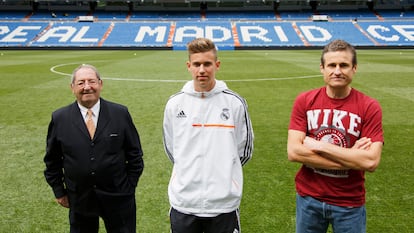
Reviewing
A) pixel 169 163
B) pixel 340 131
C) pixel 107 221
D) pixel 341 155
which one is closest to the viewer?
pixel 341 155

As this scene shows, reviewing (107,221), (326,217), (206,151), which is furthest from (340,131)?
(107,221)

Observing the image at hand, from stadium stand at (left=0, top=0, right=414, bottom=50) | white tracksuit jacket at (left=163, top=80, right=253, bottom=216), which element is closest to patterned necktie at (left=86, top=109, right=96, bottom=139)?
Answer: white tracksuit jacket at (left=163, top=80, right=253, bottom=216)

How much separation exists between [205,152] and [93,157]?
1110mm

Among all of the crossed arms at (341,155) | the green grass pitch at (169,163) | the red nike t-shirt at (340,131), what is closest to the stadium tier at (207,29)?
the green grass pitch at (169,163)

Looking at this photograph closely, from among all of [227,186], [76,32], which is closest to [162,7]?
[76,32]

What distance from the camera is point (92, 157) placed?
341 cm

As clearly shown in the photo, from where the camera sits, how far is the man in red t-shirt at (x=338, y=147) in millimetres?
3055

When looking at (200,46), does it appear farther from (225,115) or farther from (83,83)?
(83,83)

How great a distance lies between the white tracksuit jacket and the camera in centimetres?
307

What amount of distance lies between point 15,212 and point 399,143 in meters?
7.60

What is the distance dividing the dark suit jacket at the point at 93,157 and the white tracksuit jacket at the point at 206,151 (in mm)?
638

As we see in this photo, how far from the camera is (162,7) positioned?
64.0m

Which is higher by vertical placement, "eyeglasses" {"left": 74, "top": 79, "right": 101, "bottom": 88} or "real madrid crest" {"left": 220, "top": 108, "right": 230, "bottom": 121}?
"eyeglasses" {"left": 74, "top": 79, "right": 101, "bottom": 88}

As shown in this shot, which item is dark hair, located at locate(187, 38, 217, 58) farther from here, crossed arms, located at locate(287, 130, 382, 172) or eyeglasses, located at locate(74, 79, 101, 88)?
crossed arms, located at locate(287, 130, 382, 172)
